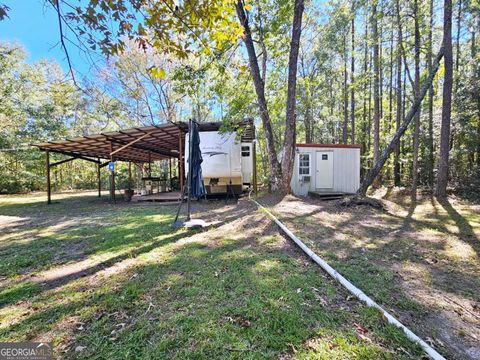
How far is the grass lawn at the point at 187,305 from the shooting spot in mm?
1635

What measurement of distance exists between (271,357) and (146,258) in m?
2.41

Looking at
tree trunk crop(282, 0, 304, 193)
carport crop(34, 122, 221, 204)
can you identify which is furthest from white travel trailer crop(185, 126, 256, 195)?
tree trunk crop(282, 0, 304, 193)

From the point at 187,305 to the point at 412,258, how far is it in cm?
332

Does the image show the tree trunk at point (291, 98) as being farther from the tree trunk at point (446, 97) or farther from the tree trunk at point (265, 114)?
the tree trunk at point (446, 97)

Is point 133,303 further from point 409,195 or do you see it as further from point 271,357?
point 409,195

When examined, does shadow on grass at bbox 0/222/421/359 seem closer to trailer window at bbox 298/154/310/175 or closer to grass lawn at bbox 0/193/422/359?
grass lawn at bbox 0/193/422/359

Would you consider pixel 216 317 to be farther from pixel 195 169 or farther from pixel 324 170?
pixel 324 170

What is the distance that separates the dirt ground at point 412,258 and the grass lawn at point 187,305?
405mm

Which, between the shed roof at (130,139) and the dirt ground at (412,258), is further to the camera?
the shed roof at (130,139)

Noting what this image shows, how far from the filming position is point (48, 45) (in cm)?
213

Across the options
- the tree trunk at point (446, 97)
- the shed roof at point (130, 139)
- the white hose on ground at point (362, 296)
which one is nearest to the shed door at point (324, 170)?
the shed roof at point (130, 139)

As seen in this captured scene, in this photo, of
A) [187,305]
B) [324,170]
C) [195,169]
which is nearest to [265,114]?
[195,169]

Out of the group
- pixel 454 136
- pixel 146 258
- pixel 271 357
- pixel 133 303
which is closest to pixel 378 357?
pixel 271 357

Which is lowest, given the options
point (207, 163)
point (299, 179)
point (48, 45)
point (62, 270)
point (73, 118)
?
point (62, 270)
